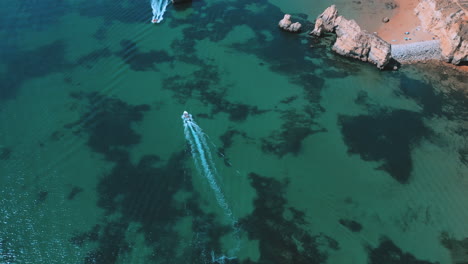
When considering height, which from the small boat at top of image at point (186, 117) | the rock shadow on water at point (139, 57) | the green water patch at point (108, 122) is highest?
the rock shadow on water at point (139, 57)

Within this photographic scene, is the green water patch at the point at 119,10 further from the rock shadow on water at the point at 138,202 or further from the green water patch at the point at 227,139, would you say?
the green water patch at the point at 227,139

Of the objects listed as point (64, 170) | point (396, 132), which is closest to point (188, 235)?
point (64, 170)

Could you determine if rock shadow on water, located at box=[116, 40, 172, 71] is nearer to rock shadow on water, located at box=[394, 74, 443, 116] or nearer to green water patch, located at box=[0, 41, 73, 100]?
green water patch, located at box=[0, 41, 73, 100]

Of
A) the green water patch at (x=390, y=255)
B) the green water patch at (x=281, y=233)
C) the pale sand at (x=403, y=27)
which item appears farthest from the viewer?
the pale sand at (x=403, y=27)

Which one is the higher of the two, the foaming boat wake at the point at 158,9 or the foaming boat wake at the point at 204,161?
the foaming boat wake at the point at 158,9

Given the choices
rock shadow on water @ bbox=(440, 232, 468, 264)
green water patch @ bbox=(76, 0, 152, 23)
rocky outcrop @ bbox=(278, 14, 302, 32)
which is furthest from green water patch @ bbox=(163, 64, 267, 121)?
rock shadow on water @ bbox=(440, 232, 468, 264)

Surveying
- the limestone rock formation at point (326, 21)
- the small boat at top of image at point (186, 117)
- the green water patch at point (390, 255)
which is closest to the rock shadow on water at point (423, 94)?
the limestone rock formation at point (326, 21)

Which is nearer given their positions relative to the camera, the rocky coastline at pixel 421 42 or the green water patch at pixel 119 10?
the rocky coastline at pixel 421 42
